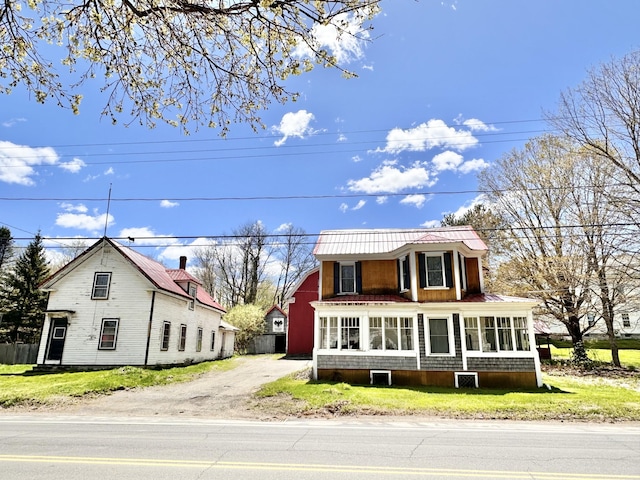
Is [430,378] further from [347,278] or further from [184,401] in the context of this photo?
[184,401]

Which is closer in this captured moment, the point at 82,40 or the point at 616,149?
the point at 82,40

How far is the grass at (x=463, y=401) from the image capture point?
39.8 ft

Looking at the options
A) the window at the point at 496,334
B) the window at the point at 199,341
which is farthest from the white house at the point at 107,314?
the window at the point at 496,334

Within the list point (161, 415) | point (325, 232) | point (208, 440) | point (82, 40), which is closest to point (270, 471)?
point (208, 440)

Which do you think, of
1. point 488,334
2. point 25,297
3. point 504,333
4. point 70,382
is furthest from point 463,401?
point 25,297

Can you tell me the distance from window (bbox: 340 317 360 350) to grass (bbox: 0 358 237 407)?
8488 millimetres

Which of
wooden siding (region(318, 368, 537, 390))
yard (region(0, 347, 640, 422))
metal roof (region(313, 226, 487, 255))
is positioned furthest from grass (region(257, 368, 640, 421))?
metal roof (region(313, 226, 487, 255))

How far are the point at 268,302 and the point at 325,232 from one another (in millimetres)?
29673

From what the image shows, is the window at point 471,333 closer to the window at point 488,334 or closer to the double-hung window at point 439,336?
the window at point 488,334

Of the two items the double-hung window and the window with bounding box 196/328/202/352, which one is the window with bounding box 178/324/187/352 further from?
the double-hung window

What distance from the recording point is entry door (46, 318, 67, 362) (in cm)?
2134

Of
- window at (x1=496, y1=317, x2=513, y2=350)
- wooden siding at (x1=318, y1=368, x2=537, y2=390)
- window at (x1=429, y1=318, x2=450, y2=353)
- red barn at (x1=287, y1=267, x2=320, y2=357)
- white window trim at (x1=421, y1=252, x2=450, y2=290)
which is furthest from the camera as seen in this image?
red barn at (x1=287, y1=267, x2=320, y2=357)

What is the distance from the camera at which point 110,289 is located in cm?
2208

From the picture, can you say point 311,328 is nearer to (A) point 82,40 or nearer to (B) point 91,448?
(B) point 91,448
